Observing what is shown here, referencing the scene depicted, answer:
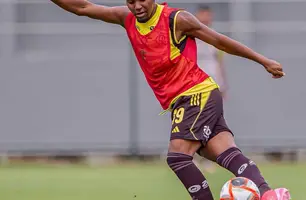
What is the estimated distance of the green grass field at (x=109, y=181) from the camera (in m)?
12.0

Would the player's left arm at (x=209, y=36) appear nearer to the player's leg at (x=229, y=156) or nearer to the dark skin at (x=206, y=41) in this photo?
the dark skin at (x=206, y=41)

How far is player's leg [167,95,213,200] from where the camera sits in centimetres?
840

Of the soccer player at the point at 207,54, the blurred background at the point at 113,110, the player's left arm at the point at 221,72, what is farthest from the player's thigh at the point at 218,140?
the blurred background at the point at 113,110

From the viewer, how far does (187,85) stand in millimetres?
8578

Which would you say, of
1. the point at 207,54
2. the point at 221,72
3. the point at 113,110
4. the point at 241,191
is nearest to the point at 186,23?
the point at 241,191

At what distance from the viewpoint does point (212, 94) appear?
28.5 ft

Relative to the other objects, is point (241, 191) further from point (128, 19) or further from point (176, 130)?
point (128, 19)

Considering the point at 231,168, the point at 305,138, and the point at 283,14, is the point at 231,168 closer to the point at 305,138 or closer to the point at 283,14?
the point at 305,138

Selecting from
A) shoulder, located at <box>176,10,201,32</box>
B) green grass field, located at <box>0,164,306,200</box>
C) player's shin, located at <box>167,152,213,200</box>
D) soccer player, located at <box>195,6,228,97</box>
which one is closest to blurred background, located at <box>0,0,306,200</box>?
green grass field, located at <box>0,164,306,200</box>

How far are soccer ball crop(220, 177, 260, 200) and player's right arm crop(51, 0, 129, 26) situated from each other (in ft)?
5.76

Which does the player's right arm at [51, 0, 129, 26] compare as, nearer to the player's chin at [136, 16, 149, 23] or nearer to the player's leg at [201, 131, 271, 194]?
the player's chin at [136, 16, 149, 23]

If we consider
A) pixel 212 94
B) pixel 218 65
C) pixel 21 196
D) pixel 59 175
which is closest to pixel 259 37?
pixel 218 65

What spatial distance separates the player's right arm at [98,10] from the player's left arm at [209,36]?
589mm

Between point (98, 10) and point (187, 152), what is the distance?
149cm
